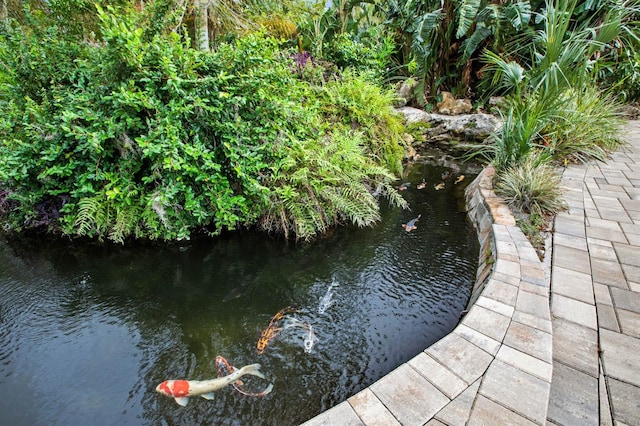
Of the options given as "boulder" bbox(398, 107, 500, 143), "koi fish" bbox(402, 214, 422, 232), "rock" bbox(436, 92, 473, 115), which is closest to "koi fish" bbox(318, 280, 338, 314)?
"koi fish" bbox(402, 214, 422, 232)

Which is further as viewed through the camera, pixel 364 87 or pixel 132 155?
pixel 364 87

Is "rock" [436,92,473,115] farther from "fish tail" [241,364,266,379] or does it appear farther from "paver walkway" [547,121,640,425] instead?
"fish tail" [241,364,266,379]

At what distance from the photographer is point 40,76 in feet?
12.0

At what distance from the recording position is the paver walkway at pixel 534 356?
1443 millimetres

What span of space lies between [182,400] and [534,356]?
85.1 inches

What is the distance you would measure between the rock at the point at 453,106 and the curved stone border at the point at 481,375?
780 cm

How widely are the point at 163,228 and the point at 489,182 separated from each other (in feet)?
15.4

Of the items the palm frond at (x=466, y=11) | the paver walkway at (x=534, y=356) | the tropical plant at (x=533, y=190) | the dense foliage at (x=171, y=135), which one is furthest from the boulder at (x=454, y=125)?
the paver walkway at (x=534, y=356)

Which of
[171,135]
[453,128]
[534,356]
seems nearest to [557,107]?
[453,128]

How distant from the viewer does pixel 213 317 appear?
2.75 m

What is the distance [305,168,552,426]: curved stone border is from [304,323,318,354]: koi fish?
2.98 ft

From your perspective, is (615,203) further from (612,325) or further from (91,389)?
(91,389)

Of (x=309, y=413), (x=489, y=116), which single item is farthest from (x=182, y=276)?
(x=489, y=116)

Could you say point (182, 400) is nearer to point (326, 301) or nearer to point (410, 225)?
point (326, 301)
